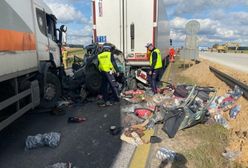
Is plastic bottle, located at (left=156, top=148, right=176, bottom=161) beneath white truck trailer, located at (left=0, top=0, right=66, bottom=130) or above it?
beneath

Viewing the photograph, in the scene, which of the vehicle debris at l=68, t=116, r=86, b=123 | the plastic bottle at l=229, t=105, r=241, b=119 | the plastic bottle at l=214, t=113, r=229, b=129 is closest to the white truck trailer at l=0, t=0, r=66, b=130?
the vehicle debris at l=68, t=116, r=86, b=123

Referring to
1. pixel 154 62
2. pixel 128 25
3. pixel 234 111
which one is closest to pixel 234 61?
pixel 128 25

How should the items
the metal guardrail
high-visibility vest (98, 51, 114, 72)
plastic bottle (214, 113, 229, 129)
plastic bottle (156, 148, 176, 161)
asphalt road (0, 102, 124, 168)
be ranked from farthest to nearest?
high-visibility vest (98, 51, 114, 72), the metal guardrail, plastic bottle (214, 113, 229, 129), asphalt road (0, 102, 124, 168), plastic bottle (156, 148, 176, 161)

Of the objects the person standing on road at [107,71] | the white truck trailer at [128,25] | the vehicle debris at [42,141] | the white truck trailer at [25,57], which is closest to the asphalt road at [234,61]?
the white truck trailer at [128,25]

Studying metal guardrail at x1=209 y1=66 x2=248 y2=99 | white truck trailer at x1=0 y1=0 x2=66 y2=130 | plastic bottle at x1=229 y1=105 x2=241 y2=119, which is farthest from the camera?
metal guardrail at x1=209 y1=66 x2=248 y2=99

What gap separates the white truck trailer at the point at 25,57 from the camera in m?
5.54

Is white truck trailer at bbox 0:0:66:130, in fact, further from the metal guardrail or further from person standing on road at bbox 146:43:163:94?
the metal guardrail

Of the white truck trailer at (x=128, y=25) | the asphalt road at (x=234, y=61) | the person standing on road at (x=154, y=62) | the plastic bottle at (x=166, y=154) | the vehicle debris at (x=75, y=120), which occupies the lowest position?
the asphalt road at (x=234, y=61)

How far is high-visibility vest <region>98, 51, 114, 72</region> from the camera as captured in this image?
9750 mm

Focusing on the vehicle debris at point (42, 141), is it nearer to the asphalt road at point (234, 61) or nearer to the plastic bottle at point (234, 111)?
the plastic bottle at point (234, 111)

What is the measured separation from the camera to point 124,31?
39.3 ft

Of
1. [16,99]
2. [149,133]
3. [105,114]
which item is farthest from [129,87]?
[16,99]

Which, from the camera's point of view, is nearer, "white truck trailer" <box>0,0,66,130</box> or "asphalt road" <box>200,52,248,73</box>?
"white truck trailer" <box>0,0,66,130</box>

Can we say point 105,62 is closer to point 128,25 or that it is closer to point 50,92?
point 50,92
